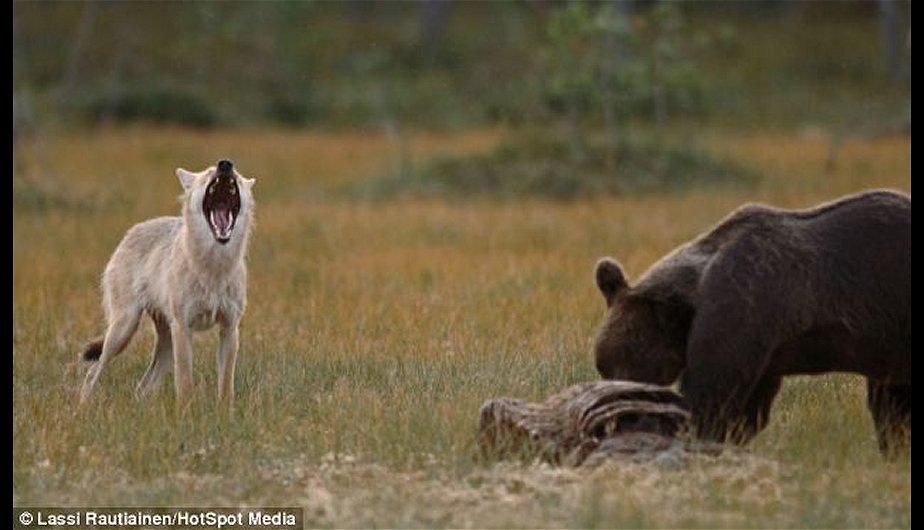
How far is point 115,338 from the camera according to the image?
11.2 meters

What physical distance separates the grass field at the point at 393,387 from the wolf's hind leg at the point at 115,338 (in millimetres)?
212

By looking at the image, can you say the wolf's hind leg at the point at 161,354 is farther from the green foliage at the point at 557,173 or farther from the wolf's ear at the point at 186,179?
the green foliage at the point at 557,173

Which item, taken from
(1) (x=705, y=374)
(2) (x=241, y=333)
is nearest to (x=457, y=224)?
(2) (x=241, y=333)

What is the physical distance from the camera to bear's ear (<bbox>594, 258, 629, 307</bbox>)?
884 centimetres

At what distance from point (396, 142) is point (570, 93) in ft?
22.9

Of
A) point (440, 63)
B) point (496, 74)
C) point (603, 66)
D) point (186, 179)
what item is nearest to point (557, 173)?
point (603, 66)

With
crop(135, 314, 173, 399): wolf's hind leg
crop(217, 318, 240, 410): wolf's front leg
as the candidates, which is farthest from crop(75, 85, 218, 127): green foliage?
crop(217, 318, 240, 410): wolf's front leg

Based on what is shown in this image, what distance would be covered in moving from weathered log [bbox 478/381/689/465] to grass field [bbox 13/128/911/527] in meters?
0.19

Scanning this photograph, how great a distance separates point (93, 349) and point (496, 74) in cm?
3287

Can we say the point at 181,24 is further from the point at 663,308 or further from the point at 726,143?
the point at 663,308

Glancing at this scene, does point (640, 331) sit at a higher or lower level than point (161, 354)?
higher

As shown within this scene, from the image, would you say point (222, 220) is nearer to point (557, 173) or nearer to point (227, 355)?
point (227, 355)

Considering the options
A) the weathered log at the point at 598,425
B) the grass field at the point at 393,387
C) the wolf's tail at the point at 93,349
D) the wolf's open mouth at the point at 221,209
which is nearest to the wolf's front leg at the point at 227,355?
the grass field at the point at 393,387

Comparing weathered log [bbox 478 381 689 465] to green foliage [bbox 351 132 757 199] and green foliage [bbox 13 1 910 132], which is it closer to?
green foliage [bbox 351 132 757 199]
